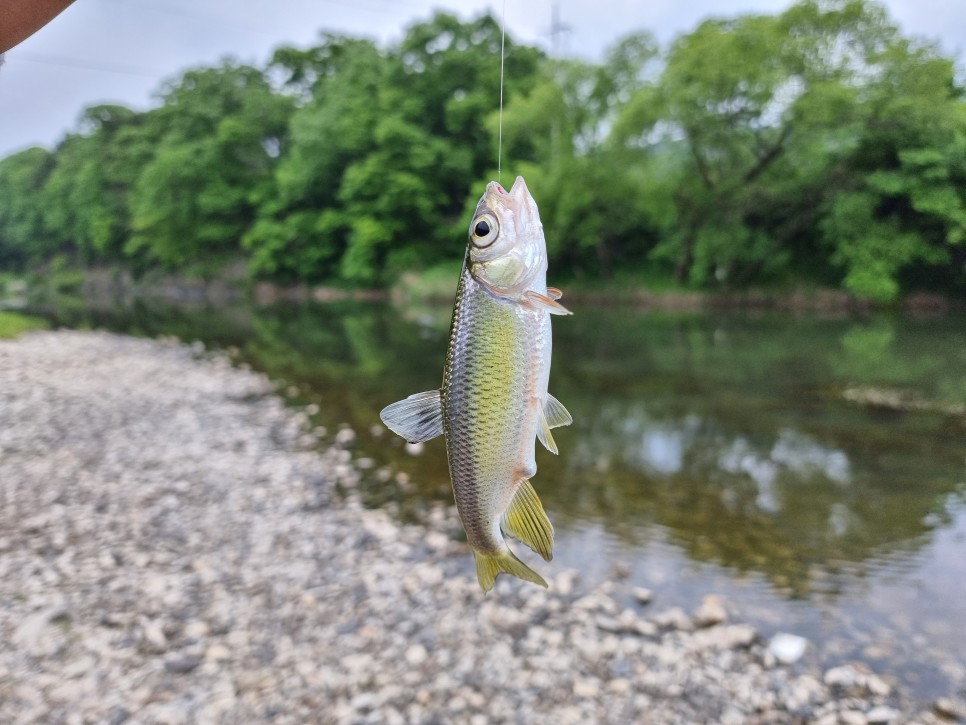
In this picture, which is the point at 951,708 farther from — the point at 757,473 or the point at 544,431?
the point at 757,473

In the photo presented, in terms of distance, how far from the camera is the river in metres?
5.77

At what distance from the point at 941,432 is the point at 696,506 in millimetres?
5717

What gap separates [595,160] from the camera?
118ft

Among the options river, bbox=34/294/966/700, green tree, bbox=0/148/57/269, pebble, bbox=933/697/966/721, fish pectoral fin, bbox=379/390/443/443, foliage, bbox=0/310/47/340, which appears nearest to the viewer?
fish pectoral fin, bbox=379/390/443/443

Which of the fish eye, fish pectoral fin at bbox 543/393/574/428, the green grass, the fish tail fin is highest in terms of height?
the fish eye

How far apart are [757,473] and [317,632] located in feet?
21.8

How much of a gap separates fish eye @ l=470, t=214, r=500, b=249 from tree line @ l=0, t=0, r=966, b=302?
3354 centimetres

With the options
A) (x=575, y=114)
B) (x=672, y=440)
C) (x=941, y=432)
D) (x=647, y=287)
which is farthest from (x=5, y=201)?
(x=941, y=432)

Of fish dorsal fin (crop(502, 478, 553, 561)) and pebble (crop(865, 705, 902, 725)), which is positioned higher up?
fish dorsal fin (crop(502, 478, 553, 561))

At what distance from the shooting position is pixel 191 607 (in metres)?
→ 5.32

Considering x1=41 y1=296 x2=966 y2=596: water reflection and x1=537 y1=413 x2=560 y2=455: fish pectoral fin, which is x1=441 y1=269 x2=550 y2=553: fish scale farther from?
x1=41 y1=296 x2=966 y2=596: water reflection

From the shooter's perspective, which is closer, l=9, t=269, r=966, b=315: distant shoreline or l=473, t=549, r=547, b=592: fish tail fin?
l=473, t=549, r=547, b=592: fish tail fin

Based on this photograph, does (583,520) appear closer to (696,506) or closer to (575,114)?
(696,506)

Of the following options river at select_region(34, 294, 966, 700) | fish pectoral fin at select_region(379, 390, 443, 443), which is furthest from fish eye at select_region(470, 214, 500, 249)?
river at select_region(34, 294, 966, 700)
